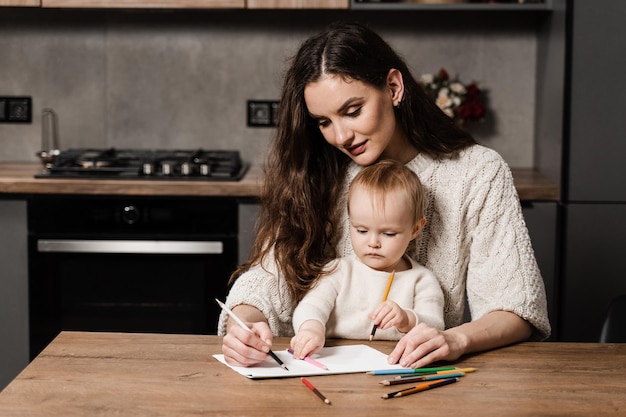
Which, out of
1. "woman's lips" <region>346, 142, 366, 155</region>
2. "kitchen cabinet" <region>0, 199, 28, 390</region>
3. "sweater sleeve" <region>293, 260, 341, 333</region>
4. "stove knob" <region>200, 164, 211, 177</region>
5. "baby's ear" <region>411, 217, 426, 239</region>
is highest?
"woman's lips" <region>346, 142, 366, 155</region>

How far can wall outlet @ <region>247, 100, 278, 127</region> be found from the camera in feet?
11.4

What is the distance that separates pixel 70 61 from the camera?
3.48 metres

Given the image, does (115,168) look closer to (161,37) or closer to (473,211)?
(161,37)

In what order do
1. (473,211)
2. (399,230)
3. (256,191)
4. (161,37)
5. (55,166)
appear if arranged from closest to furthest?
(399,230), (473,211), (256,191), (55,166), (161,37)

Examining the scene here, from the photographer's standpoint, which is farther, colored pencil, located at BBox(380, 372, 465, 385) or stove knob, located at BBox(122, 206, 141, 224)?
stove knob, located at BBox(122, 206, 141, 224)

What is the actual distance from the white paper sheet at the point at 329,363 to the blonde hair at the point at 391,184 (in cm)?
33

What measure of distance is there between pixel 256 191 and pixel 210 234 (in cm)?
22

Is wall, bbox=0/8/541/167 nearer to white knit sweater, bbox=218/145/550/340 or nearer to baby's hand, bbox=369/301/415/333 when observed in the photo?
white knit sweater, bbox=218/145/550/340

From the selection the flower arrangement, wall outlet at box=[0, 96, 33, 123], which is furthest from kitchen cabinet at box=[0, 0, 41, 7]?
the flower arrangement

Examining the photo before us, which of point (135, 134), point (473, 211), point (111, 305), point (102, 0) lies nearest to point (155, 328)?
point (111, 305)

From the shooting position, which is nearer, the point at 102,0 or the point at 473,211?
the point at 473,211

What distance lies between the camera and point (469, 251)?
190 centimetres

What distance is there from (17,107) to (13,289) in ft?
2.93

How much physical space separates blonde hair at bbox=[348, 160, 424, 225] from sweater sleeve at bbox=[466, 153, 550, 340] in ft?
0.62
